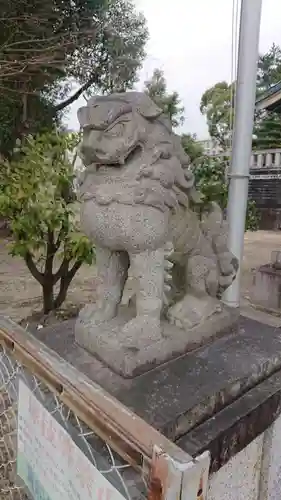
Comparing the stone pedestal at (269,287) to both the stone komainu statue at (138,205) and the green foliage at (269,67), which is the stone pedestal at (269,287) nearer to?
the stone komainu statue at (138,205)

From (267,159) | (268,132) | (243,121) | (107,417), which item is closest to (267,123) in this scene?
(268,132)

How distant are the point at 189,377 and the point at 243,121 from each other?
1540 millimetres

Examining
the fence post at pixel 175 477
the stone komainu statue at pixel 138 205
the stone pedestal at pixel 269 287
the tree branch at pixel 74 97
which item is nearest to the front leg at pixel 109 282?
the stone komainu statue at pixel 138 205

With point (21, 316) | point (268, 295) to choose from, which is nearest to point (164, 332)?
point (21, 316)

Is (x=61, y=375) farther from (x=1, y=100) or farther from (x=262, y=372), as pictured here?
(x=1, y=100)

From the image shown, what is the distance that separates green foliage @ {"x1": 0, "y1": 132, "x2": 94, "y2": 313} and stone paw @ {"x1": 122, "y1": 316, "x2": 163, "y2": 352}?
3.66 ft

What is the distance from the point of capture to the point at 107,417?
64 cm

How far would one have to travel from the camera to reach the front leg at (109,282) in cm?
119

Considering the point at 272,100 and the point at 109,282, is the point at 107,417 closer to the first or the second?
the point at 109,282

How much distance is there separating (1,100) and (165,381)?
6250 millimetres

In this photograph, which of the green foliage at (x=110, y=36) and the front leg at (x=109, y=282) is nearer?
the front leg at (x=109, y=282)

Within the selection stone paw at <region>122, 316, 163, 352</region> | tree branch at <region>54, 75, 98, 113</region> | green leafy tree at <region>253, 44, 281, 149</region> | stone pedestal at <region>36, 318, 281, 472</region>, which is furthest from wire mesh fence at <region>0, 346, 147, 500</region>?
green leafy tree at <region>253, 44, 281, 149</region>

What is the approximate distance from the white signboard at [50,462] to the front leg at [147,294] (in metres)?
0.30

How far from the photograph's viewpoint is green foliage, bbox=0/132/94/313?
86.4 inches
